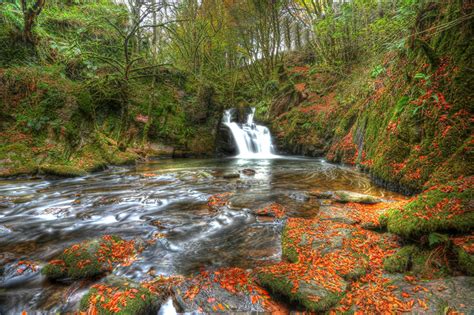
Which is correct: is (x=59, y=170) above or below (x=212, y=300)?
above

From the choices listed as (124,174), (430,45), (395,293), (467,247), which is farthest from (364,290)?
(124,174)

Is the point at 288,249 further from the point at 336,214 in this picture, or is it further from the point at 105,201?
the point at 105,201

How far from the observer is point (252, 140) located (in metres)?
14.9

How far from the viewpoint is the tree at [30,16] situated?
9047 millimetres

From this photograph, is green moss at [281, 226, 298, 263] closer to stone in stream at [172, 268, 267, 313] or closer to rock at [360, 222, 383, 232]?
stone in stream at [172, 268, 267, 313]

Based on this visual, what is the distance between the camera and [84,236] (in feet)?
12.7

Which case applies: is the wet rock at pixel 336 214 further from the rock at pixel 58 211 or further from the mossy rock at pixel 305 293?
the rock at pixel 58 211

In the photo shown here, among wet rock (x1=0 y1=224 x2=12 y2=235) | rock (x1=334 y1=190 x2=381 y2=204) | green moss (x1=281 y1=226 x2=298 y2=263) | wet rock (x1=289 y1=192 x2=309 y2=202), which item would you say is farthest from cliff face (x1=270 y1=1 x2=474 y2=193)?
wet rock (x1=0 y1=224 x2=12 y2=235)

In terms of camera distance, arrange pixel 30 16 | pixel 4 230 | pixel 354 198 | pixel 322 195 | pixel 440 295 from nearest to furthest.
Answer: pixel 440 295
pixel 4 230
pixel 354 198
pixel 322 195
pixel 30 16

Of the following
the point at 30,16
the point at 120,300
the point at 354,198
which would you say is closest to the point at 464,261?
the point at 354,198

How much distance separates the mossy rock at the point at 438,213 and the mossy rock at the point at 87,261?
3.36 m

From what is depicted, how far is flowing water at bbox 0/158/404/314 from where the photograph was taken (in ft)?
9.42

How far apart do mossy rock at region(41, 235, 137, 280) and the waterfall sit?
444 inches

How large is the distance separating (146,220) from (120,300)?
246 centimetres
